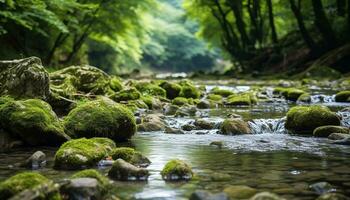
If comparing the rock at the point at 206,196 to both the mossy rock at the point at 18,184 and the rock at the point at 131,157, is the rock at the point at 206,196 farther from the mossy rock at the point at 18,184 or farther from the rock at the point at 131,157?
the rock at the point at 131,157

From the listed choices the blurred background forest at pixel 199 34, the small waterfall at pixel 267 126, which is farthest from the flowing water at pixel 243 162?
the blurred background forest at pixel 199 34

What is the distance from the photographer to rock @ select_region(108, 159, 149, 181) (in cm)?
529

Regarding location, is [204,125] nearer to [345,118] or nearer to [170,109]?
[345,118]

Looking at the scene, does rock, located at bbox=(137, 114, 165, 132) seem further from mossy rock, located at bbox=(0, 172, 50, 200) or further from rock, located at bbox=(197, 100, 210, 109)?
mossy rock, located at bbox=(0, 172, 50, 200)

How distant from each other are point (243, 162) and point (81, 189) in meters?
2.53

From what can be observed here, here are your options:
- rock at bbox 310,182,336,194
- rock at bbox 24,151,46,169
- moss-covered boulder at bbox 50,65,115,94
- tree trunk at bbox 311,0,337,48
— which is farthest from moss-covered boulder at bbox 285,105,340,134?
tree trunk at bbox 311,0,337,48

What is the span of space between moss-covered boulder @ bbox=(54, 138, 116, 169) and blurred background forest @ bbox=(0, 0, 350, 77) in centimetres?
995

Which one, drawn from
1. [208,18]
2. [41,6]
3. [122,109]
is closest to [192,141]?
[122,109]

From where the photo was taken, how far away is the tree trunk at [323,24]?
2488cm

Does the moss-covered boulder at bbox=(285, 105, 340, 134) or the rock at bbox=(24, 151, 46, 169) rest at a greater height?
the moss-covered boulder at bbox=(285, 105, 340, 134)

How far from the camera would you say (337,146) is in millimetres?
7328

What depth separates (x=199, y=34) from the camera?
4350cm

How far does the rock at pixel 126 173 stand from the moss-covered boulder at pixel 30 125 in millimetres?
2376

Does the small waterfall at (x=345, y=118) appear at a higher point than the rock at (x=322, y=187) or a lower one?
higher
